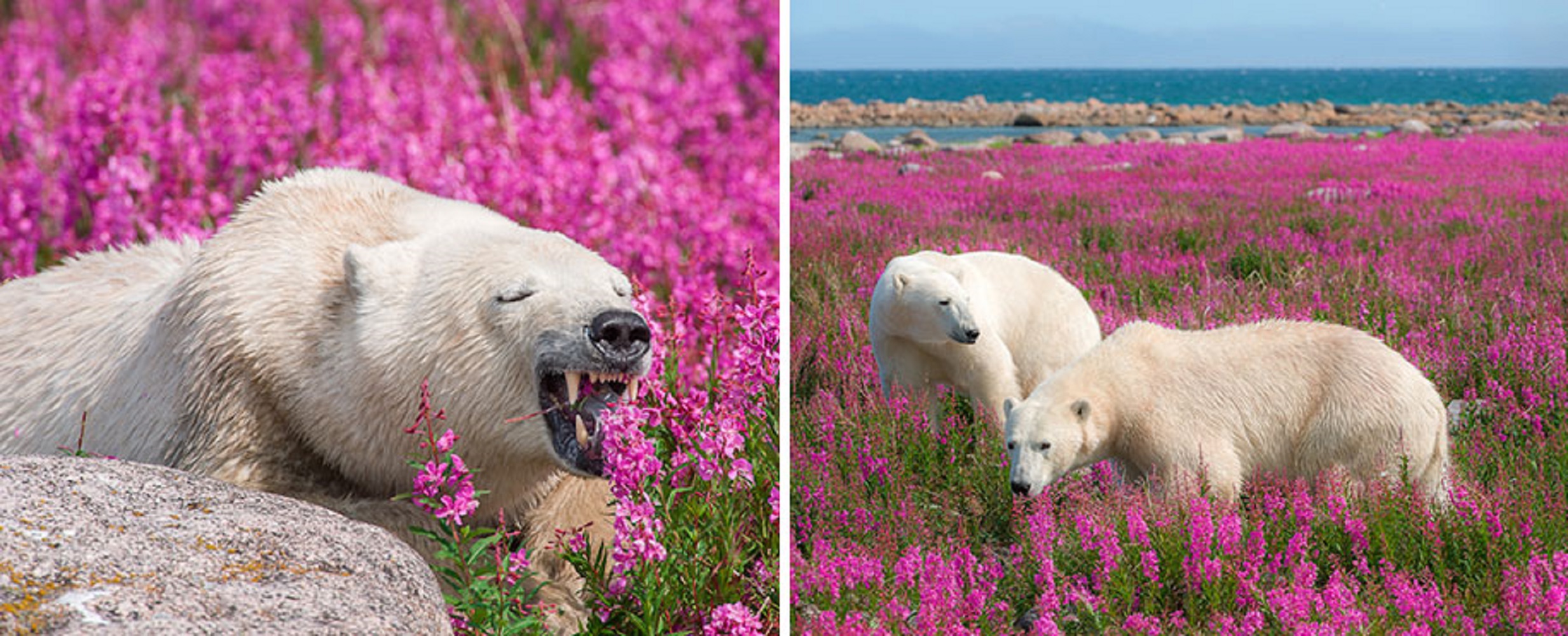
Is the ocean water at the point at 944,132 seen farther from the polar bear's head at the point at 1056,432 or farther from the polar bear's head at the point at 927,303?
the polar bear's head at the point at 1056,432

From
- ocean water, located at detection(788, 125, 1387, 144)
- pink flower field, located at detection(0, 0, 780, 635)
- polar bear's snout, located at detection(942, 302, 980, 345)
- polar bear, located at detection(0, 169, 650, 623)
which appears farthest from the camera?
ocean water, located at detection(788, 125, 1387, 144)

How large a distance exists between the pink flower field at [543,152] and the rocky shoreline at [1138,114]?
1.85 ft

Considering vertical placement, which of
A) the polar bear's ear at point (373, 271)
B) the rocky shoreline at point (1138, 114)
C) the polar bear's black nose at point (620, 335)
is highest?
the polar bear's ear at point (373, 271)

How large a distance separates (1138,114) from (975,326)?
26.8m

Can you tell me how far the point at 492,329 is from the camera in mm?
2838

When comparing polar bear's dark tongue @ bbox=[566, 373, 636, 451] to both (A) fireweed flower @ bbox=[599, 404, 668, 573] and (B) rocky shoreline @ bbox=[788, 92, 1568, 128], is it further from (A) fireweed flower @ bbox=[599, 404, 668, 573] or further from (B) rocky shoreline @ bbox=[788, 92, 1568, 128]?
(B) rocky shoreline @ bbox=[788, 92, 1568, 128]

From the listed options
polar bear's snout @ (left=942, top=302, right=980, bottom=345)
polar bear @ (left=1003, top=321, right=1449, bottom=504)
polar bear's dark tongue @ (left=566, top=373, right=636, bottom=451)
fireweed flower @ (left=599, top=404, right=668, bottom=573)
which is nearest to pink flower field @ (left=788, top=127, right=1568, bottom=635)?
polar bear @ (left=1003, top=321, right=1449, bottom=504)

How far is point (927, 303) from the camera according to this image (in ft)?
11.8

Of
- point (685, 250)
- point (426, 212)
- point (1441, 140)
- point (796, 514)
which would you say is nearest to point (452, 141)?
point (685, 250)

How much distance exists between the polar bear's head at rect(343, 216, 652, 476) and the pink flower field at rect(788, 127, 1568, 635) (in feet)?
2.28

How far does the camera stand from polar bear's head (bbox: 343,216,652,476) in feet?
8.94

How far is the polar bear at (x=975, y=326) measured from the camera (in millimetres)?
3629

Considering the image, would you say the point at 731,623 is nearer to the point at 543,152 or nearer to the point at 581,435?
the point at 581,435

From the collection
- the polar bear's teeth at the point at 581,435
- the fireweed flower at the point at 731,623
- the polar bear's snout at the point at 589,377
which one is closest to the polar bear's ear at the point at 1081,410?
the fireweed flower at the point at 731,623
